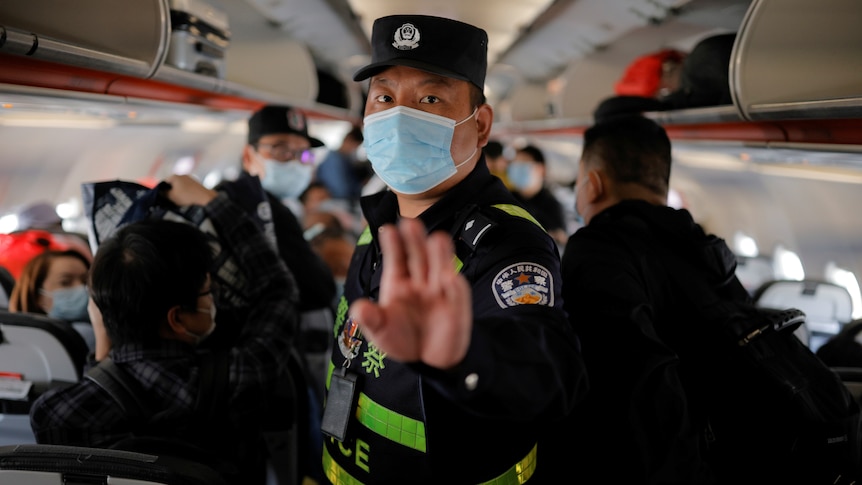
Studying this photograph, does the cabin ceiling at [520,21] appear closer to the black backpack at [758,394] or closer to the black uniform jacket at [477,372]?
the black backpack at [758,394]

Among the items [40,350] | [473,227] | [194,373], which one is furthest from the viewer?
[40,350]

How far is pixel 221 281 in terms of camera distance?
8.00 ft

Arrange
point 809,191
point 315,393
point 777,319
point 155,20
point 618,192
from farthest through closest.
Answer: point 809,191 → point 315,393 → point 155,20 → point 618,192 → point 777,319

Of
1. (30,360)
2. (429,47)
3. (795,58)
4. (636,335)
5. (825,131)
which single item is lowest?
(30,360)

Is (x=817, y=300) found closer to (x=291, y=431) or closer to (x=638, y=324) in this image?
(x=638, y=324)

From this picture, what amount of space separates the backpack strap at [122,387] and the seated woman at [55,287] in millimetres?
1092

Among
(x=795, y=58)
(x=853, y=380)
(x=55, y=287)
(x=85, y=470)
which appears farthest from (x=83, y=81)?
(x=853, y=380)

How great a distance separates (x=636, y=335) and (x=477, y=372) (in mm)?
805

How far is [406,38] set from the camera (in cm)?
170

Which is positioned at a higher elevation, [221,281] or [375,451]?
[221,281]

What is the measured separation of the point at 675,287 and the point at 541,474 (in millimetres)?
704

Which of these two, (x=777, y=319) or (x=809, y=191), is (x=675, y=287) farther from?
(x=809, y=191)

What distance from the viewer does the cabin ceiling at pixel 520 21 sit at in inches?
182

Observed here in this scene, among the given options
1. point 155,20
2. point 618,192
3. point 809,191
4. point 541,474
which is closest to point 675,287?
point 618,192
